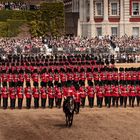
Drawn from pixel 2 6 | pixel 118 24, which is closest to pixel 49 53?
pixel 118 24

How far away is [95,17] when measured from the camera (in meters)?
63.4

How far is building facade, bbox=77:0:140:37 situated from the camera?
6200 centimetres

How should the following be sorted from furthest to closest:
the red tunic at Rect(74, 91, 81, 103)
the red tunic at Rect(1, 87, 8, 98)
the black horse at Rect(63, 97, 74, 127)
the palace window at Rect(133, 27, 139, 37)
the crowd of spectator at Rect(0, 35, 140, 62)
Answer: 1. the palace window at Rect(133, 27, 139, 37)
2. the crowd of spectator at Rect(0, 35, 140, 62)
3. the red tunic at Rect(1, 87, 8, 98)
4. the red tunic at Rect(74, 91, 81, 103)
5. the black horse at Rect(63, 97, 74, 127)

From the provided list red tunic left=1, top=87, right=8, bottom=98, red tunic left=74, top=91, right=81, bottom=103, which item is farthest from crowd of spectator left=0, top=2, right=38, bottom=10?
red tunic left=74, top=91, right=81, bottom=103

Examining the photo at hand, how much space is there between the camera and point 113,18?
62594 mm

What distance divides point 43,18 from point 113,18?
750cm

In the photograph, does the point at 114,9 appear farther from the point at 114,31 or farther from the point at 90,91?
the point at 90,91

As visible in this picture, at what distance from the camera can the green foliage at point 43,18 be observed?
62.0 meters

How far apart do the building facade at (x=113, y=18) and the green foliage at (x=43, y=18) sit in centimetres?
319

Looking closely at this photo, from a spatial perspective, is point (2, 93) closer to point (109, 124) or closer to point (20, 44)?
point (109, 124)

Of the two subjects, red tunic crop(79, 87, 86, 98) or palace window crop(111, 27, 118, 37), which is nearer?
red tunic crop(79, 87, 86, 98)

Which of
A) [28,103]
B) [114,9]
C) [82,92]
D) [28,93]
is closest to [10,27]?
[114,9]

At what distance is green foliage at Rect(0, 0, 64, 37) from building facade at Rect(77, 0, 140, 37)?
3193 mm

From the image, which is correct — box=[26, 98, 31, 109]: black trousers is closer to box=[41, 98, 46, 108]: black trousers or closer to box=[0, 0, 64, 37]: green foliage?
box=[41, 98, 46, 108]: black trousers
